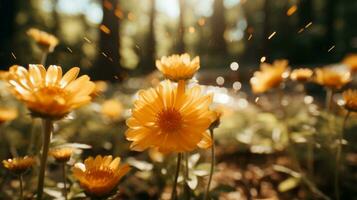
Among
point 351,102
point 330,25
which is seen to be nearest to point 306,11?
point 330,25

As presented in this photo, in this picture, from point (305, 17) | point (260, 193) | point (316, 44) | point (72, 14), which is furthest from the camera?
point (72, 14)

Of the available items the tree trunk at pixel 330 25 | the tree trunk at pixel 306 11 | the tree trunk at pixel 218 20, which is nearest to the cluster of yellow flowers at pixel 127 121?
the tree trunk at pixel 218 20

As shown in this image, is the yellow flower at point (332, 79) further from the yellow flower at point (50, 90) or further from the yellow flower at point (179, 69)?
the yellow flower at point (50, 90)

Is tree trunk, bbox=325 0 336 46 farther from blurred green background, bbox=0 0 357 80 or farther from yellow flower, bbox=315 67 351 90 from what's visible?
yellow flower, bbox=315 67 351 90

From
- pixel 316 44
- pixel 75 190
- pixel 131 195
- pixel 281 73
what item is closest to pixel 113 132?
pixel 131 195

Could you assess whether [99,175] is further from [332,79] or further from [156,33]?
[156,33]

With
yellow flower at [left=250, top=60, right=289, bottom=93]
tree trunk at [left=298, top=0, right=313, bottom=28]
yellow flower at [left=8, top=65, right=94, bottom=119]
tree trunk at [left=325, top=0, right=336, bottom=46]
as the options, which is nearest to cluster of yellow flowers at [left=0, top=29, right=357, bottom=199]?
yellow flower at [left=8, top=65, right=94, bottom=119]

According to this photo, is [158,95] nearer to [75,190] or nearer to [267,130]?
[75,190]
